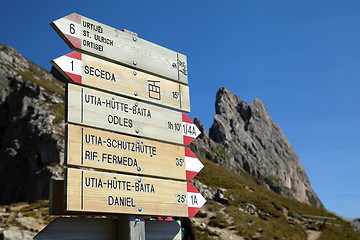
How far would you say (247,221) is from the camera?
33125mm

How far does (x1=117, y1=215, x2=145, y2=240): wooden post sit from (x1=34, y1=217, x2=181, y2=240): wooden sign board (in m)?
0.03

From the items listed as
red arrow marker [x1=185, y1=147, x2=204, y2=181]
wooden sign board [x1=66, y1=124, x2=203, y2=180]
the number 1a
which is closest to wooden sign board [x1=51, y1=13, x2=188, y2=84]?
wooden sign board [x1=66, y1=124, x2=203, y2=180]

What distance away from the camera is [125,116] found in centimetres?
628

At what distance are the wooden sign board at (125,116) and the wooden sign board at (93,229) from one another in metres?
1.37

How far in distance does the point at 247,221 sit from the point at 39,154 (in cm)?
2974

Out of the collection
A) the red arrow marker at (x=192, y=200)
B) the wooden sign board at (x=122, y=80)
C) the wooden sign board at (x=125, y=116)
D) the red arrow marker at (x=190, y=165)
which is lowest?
the red arrow marker at (x=192, y=200)

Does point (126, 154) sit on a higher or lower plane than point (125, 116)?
lower

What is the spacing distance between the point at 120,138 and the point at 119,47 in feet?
5.23

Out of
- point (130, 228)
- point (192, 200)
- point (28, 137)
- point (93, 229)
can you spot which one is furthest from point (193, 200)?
point (28, 137)

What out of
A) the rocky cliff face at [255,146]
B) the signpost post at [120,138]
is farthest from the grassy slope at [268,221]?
the rocky cliff face at [255,146]

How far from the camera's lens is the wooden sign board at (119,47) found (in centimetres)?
598

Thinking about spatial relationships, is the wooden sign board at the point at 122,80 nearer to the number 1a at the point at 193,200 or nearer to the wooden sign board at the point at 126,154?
the wooden sign board at the point at 126,154

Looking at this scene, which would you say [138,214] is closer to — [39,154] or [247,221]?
[247,221]

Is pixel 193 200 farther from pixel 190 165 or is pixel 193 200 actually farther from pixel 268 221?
pixel 268 221
